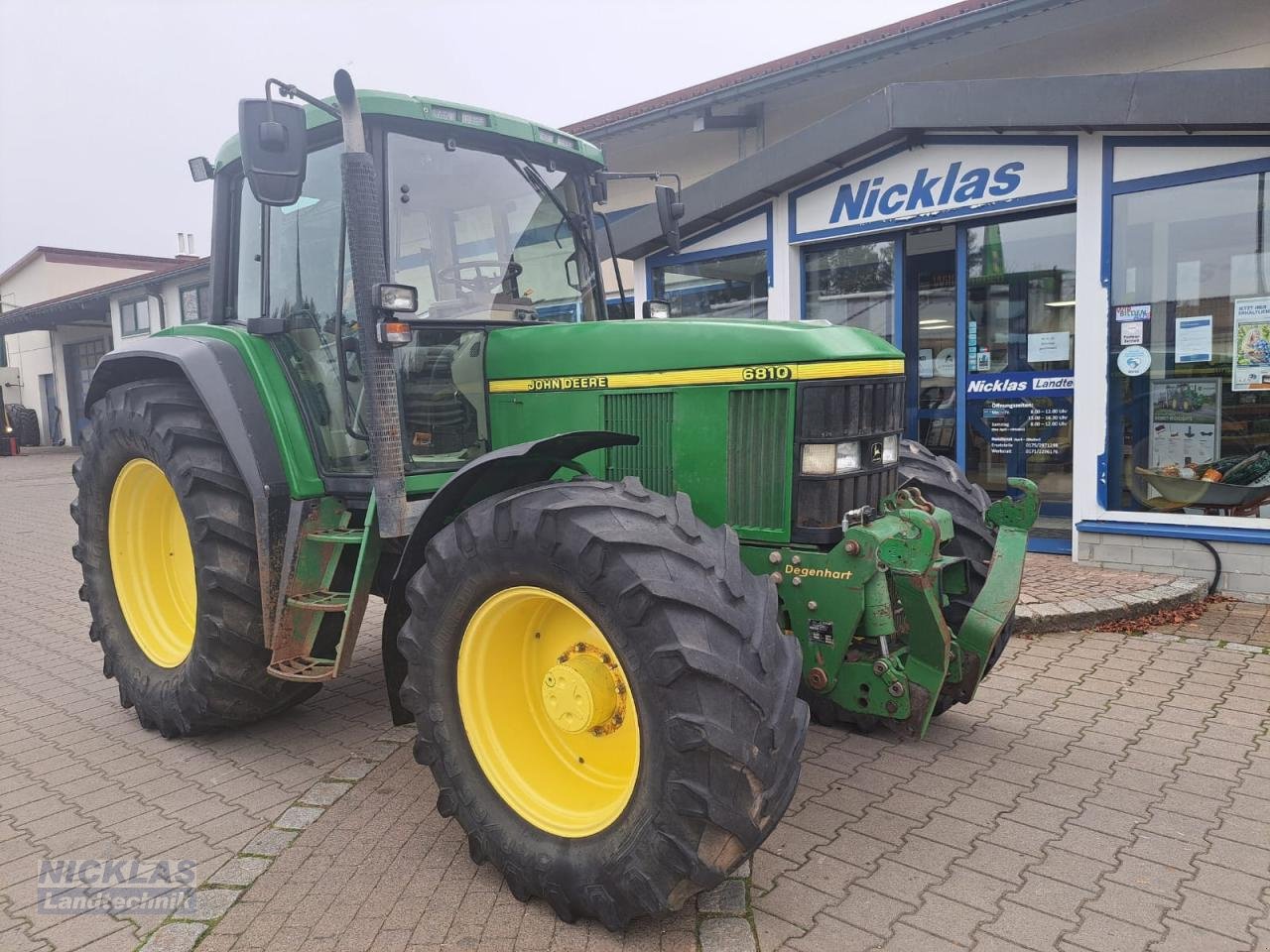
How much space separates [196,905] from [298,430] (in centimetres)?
178

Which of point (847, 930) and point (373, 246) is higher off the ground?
point (373, 246)

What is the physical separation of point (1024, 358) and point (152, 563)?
20.2 feet

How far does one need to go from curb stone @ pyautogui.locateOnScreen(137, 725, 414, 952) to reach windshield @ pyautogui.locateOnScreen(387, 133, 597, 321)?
1848 mm

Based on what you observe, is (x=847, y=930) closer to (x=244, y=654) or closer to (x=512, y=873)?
(x=512, y=873)

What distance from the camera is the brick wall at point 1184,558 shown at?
5.82 m

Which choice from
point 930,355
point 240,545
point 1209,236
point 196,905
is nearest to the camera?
point 196,905

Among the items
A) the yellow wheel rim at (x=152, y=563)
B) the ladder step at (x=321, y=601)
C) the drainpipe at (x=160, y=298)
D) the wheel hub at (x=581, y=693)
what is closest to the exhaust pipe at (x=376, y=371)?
the ladder step at (x=321, y=601)

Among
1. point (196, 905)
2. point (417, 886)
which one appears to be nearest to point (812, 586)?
point (417, 886)

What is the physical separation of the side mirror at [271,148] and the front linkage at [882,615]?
6.61 ft

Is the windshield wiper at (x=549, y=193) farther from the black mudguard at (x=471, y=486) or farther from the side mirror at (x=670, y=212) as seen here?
the black mudguard at (x=471, y=486)

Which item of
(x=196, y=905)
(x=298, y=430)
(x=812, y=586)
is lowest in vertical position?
(x=196, y=905)

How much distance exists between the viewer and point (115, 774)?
374 cm

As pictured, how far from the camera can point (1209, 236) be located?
606 centimetres

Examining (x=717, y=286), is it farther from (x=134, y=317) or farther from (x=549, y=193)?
(x=134, y=317)
